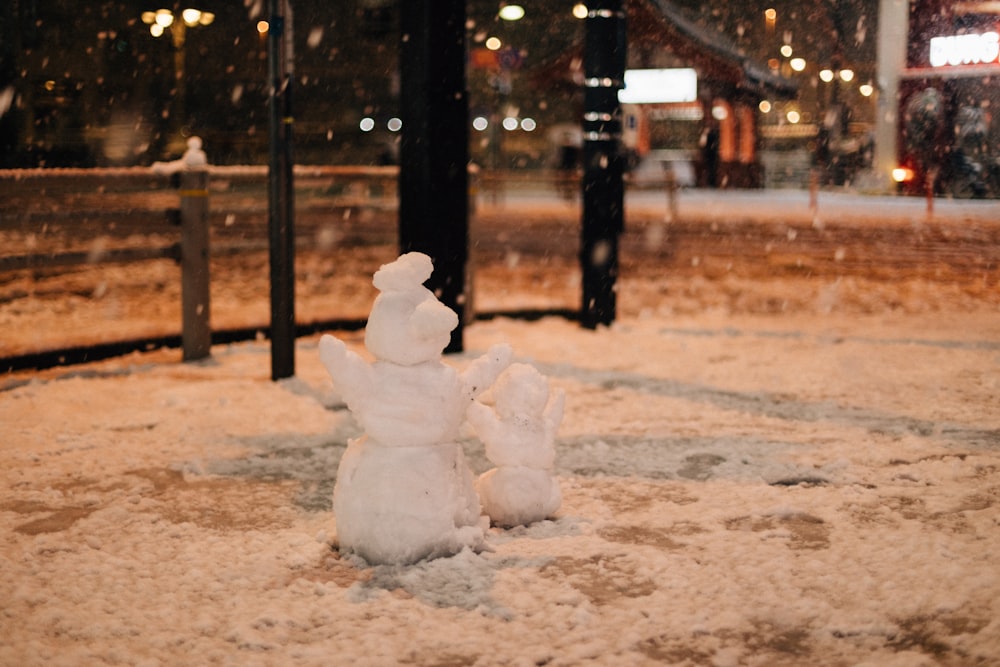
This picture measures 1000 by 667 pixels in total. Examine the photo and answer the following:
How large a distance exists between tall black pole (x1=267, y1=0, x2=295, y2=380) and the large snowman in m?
3.12

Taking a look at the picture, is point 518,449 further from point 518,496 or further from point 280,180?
point 280,180

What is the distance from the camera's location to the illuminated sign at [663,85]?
3497 cm

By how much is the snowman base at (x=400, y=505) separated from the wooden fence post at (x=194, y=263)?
4282 millimetres

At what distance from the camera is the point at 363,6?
44.2 m

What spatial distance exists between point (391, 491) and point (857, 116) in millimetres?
46779

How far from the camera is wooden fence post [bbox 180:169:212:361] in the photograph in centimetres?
788

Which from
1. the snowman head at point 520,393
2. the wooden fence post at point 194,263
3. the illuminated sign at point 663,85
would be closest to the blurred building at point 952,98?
the illuminated sign at point 663,85

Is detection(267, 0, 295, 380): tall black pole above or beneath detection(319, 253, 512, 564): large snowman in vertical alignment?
above

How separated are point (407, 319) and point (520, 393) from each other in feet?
2.05

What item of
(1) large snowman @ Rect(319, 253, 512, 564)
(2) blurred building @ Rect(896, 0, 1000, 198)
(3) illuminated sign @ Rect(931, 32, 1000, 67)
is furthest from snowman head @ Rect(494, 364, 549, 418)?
(3) illuminated sign @ Rect(931, 32, 1000, 67)

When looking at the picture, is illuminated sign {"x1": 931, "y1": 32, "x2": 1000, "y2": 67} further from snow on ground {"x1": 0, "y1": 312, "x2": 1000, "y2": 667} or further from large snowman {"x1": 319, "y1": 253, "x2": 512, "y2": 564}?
large snowman {"x1": 319, "y1": 253, "x2": 512, "y2": 564}

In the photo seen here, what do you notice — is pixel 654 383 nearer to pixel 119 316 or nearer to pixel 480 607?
pixel 480 607

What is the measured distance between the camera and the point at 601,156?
948 centimetres

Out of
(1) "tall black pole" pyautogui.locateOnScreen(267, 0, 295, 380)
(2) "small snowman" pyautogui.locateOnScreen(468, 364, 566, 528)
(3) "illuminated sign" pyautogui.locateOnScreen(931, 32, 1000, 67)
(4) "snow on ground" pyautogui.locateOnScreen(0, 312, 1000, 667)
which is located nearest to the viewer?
(4) "snow on ground" pyautogui.locateOnScreen(0, 312, 1000, 667)
